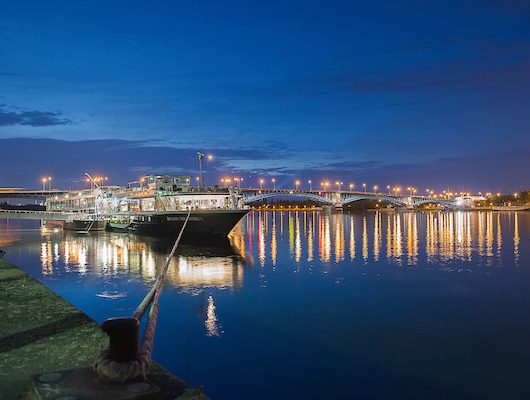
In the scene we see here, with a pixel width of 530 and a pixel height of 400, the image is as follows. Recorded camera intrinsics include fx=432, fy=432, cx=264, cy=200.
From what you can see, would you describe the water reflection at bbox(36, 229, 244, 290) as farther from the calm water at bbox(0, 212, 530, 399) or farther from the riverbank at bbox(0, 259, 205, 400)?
the riverbank at bbox(0, 259, 205, 400)

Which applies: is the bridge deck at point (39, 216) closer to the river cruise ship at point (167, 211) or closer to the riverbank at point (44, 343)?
the river cruise ship at point (167, 211)

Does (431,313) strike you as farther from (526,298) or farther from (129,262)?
(129,262)

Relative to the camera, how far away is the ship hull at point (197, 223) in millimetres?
50094

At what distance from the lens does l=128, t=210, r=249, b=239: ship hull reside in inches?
1972

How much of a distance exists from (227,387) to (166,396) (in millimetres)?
6693

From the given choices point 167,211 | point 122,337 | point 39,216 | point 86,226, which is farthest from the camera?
point 39,216

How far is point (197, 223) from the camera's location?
51531 mm

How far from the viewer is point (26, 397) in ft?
17.3

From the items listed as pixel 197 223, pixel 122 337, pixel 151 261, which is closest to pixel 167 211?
pixel 197 223

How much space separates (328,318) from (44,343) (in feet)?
39.6

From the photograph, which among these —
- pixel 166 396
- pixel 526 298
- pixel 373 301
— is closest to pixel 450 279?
pixel 526 298

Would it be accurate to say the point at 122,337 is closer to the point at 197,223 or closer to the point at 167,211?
the point at 197,223

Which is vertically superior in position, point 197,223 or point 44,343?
point 197,223

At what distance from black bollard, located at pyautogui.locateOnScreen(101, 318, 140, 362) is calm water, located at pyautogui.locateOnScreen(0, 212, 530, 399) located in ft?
22.7
